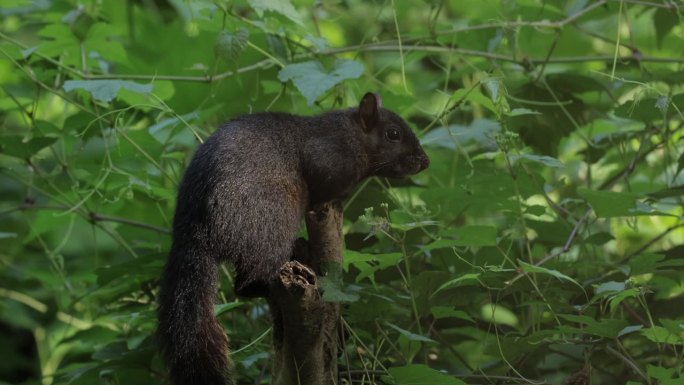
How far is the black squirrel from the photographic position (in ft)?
9.18

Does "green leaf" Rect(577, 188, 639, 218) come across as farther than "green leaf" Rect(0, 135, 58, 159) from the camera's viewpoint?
No

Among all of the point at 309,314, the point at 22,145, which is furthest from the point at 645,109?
the point at 22,145

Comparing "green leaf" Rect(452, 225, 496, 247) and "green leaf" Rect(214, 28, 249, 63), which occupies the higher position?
"green leaf" Rect(214, 28, 249, 63)

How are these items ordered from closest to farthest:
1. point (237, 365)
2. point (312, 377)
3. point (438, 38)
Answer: point (312, 377)
point (237, 365)
point (438, 38)

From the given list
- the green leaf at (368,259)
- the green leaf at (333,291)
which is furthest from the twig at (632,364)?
the green leaf at (333,291)

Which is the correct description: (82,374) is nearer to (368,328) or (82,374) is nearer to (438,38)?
(368,328)

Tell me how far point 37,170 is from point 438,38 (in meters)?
1.58

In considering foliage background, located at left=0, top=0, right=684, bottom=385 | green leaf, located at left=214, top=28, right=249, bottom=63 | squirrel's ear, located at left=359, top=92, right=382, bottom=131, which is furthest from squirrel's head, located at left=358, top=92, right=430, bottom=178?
green leaf, located at left=214, top=28, right=249, bottom=63

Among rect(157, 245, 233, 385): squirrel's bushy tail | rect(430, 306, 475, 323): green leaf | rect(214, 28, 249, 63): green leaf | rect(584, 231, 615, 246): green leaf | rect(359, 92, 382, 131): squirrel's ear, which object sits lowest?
rect(430, 306, 475, 323): green leaf

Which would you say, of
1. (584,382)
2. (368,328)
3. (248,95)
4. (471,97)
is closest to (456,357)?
(368,328)

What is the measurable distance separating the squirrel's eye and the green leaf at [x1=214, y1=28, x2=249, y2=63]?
23.7 inches

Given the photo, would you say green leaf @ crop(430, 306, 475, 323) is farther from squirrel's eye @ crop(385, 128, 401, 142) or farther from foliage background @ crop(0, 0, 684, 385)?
squirrel's eye @ crop(385, 128, 401, 142)

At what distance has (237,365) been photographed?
3.33 meters

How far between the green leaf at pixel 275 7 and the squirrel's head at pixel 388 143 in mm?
395
